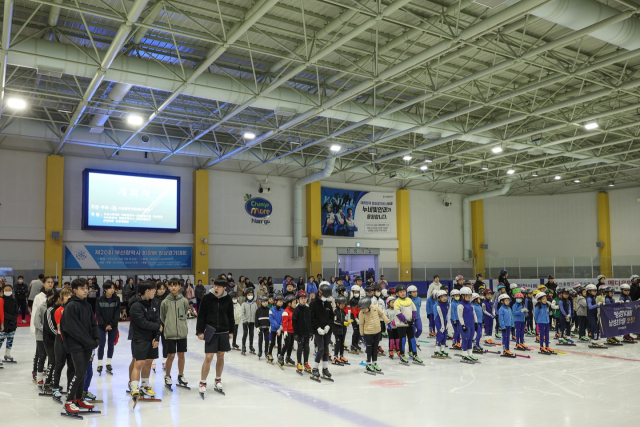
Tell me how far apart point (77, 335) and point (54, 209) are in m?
18.0

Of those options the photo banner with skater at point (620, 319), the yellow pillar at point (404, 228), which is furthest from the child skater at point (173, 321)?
the yellow pillar at point (404, 228)

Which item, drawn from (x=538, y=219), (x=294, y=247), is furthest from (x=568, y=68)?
(x=538, y=219)

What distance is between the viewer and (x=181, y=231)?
26.0 metres

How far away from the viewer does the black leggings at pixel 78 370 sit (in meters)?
6.84

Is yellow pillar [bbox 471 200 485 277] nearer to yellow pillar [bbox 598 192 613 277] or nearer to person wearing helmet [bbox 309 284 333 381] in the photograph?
yellow pillar [bbox 598 192 613 277]

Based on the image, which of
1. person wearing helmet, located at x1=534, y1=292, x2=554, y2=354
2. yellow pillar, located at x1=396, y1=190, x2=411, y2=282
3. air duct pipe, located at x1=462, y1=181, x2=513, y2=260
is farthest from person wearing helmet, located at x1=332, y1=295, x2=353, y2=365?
air duct pipe, located at x1=462, y1=181, x2=513, y2=260

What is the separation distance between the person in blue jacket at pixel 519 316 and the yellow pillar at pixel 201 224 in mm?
16852

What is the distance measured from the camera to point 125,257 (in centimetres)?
2420

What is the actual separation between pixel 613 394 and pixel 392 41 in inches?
412

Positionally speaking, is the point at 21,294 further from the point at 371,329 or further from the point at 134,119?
the point at 371,329

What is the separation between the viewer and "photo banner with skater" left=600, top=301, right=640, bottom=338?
46.1 feet

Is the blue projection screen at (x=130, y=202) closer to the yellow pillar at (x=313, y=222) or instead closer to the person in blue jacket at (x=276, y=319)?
the yellow pillar at (x=313, y=222)

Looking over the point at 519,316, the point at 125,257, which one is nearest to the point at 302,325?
the point at 519,316

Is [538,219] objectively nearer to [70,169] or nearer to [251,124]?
[251,124]
